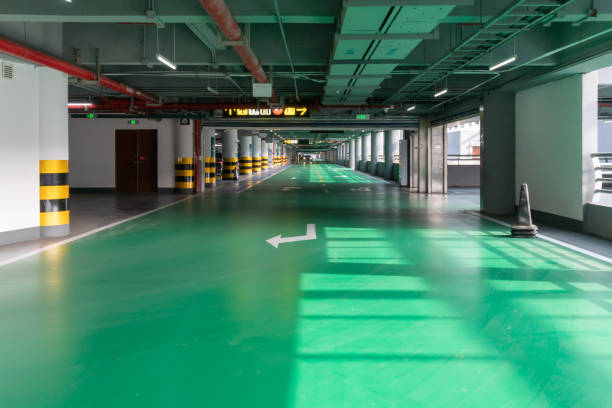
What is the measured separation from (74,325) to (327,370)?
2.35 m

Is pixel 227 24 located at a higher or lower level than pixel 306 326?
higher

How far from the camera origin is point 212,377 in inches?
128

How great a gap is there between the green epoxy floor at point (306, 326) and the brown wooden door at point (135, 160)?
13842 mm

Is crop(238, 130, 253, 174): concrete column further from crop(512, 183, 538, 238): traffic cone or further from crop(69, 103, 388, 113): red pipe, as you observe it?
crop(512, 183, 538, 238): traffic cone

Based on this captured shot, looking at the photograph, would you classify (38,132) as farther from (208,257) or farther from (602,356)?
(602,356)

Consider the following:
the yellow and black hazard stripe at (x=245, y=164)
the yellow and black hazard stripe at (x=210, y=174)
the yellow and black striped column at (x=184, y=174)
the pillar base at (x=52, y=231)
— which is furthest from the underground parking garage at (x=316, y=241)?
the yellow and black hazard stripe at (x=245, y=164)

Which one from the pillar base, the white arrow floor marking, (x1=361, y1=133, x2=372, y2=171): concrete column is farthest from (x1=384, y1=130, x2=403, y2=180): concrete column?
the pillar base

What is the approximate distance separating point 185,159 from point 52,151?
473 inches

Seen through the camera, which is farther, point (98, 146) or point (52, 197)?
point (98, 146)

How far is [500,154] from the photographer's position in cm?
1334

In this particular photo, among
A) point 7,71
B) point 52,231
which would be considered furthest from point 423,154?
point 7,71

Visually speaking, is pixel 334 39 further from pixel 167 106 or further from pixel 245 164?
pixel 245 164

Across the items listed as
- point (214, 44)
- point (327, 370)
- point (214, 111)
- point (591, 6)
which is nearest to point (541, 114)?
point (591, 6)

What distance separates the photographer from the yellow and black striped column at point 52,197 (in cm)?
925
